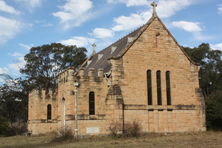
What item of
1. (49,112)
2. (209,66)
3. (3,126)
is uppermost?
(209,66)

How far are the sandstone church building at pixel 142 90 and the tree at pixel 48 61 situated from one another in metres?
28.0

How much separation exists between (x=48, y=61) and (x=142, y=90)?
113 ft

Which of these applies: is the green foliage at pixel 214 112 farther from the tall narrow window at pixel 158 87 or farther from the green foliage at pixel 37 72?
the green foliage at pixel 37 72

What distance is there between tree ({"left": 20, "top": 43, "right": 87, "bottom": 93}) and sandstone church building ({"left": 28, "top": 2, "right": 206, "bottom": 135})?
28.0 m

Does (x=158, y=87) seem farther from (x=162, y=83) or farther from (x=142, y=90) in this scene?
(x=142, y=90)

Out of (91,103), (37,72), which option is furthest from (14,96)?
(91,103)

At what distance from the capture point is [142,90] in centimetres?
2347

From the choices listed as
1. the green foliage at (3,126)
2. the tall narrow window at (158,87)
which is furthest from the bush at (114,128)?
the green foliage at (3,126)

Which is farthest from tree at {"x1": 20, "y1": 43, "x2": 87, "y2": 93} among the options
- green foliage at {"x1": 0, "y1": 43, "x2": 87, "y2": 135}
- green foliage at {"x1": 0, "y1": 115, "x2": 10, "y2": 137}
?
green foliage at {"x1": 0, "y1": 115, "x2": 10, "y2": 137}

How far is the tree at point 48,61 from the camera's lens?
5231 cm

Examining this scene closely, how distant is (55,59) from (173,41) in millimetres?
34285

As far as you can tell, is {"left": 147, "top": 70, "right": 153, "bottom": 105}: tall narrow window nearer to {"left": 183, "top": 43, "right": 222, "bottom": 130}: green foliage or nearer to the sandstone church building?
the sandstone church building

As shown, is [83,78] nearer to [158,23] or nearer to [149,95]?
[149,95]

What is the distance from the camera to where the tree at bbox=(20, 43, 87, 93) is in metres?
52.3
